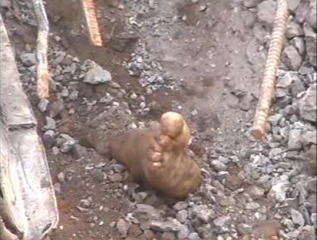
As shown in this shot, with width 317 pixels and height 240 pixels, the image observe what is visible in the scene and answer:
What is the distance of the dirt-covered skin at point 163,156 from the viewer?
8.44 ft

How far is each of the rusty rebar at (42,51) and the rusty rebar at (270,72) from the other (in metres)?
0.78

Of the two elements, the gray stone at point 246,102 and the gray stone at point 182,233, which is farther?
the gray stone at point 246,102

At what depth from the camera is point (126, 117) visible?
3061 mm

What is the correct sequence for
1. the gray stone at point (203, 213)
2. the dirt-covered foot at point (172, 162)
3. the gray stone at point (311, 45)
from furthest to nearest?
1. the gray stone at point (311, 45)
2. the gray stone at point (203, 213)
3. the dirt-covered foot at point (172, 162)

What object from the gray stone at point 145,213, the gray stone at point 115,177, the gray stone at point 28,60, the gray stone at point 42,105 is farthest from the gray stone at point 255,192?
the gray stone at point 28,60

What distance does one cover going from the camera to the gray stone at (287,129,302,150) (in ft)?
9.46

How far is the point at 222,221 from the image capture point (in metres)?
2.71

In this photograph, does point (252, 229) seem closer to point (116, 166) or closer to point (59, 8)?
point (116, 166)

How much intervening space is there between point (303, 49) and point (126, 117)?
74 cm

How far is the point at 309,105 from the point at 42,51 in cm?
99

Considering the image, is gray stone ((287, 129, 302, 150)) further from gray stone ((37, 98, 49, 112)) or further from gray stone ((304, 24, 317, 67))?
gray stone ((37, 98, 49, 112))

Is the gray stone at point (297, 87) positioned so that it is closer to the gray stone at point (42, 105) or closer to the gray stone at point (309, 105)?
the gray stone at point (309, 105)

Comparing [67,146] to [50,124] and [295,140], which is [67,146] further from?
[295,140]

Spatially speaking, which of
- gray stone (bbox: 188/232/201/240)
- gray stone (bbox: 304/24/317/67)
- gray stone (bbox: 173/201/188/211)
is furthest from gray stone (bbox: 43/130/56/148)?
gray stone (bbox: 304/24/317/67)
